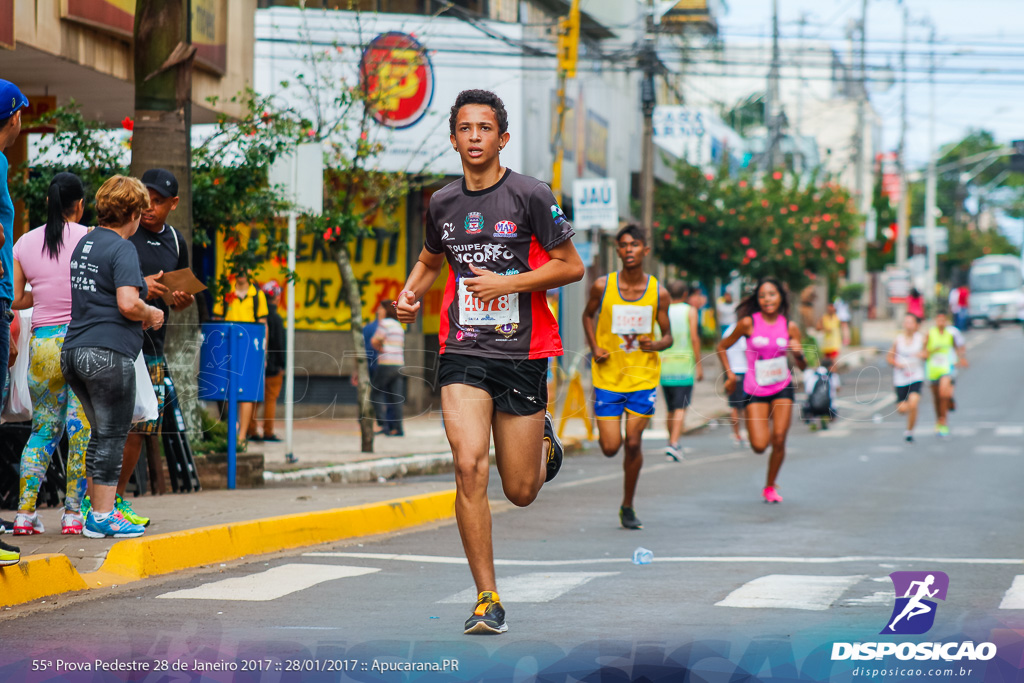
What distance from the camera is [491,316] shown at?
17.7 feet

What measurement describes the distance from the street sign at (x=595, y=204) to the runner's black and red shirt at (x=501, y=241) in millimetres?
13418

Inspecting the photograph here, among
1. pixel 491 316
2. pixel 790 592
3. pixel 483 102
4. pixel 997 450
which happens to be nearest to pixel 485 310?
pixel 491 316

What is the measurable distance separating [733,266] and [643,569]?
2408 cm

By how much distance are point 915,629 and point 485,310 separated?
2.21m

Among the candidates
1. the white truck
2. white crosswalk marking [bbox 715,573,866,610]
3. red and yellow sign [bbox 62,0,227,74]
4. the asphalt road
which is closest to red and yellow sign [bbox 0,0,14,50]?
red and yellow sign [bbox 62,0,227,74]

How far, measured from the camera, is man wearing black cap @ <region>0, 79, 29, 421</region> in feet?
19.2

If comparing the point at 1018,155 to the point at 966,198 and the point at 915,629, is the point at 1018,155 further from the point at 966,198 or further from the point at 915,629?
the point at 966,198

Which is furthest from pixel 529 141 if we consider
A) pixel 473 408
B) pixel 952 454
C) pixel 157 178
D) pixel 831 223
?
pixel 473 408

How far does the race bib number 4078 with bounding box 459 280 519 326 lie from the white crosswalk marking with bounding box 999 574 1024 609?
106 inches

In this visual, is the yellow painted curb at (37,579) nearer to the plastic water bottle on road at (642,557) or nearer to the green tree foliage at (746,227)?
the plastic water bottle on road at (642,557)

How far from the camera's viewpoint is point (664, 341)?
9.88 m

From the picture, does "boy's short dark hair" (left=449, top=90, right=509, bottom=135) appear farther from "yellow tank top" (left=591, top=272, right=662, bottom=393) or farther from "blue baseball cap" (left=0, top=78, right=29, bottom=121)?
"yellow tank top" (left=591, top=272, right=662, bottom=393)

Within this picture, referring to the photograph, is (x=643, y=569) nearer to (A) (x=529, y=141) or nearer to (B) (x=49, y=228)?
(B) (x=49, y=228)

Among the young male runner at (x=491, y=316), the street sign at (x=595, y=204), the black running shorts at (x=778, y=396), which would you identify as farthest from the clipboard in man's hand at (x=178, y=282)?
the street sign at (x=595, y=204)
